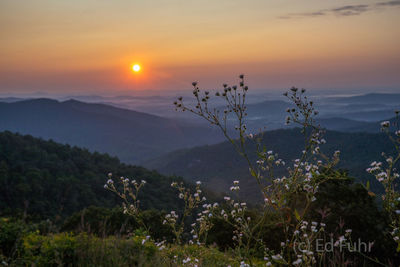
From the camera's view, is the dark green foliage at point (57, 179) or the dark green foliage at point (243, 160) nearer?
the dark green foliage at point (57, 179)

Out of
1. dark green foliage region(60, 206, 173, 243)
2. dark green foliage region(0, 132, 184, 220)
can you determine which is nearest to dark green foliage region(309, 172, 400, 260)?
dark green foliage region(60, 206, 173, 243)

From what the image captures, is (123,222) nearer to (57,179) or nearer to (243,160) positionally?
(57,179)

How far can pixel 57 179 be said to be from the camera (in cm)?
4909

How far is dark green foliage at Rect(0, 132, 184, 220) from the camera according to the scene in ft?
139

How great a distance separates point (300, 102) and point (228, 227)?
35.8 feet

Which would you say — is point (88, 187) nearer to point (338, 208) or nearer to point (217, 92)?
point (338, 208)

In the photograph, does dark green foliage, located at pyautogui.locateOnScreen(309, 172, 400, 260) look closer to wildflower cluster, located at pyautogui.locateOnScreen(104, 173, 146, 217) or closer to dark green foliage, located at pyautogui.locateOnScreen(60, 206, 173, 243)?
wildflower cluster, located at pyautogui.locateOnScreen(104, 173, 146, 217)

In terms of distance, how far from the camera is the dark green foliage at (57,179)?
42.5 meters

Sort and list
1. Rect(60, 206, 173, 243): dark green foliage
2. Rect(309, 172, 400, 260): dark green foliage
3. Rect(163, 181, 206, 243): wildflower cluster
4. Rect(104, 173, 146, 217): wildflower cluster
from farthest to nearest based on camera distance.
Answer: Rect(60, 206, 173, 243): dark green foliage < Rect(309, 172, 400, 260): dark green foliage < Rect(104, 173, 146, 217): wildflower cluster < Rect(163, 181, 206, 243): wildflower cluster

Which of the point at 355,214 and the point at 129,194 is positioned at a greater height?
the point at 129,194

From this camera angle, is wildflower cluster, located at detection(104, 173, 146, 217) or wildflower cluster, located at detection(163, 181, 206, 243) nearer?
wildflower cluster, located at detection(163, 181, 206, 243)

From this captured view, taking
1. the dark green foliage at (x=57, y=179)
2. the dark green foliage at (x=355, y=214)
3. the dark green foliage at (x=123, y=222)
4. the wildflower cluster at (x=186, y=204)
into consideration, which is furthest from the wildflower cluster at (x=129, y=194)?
the dark green foliage at (x=57, y=179)

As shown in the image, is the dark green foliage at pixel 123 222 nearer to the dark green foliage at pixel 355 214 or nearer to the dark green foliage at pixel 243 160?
the dark green foliage at pixel 355 214

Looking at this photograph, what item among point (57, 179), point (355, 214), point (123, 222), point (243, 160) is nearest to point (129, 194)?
point (355, 214)
